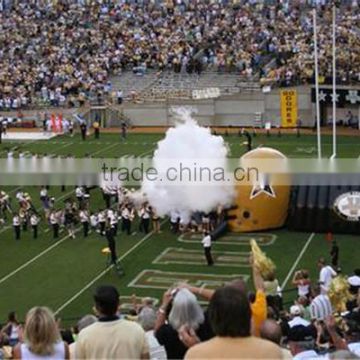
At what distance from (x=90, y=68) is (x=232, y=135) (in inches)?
390

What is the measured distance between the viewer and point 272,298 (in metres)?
11.3

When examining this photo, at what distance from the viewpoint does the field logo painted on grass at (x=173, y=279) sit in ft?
58.7

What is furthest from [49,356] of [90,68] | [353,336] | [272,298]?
[90,68]

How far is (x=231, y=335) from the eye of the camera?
4633 millimetres

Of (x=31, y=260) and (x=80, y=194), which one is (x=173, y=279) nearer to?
(x=31, y=260)

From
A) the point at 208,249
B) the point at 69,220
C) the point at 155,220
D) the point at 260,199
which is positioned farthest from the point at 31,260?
the point at 260,199

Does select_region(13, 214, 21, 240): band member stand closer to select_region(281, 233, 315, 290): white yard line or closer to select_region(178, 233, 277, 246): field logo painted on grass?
select_region(178, 233, 277, 246): field logo painted on grass

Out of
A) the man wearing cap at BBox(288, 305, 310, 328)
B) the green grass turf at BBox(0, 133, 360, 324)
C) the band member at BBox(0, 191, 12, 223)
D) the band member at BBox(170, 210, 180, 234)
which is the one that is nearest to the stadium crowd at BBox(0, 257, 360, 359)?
the man wearing cap at BBox(288, 305, 310, 328)

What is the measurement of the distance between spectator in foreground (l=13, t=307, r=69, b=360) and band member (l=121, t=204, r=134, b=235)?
16.1 m

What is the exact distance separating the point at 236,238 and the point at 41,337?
1601cm

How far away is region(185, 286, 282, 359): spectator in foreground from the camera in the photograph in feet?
15.2

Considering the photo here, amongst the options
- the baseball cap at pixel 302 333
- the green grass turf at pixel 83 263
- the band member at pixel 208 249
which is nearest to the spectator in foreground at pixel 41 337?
the baseball cap at pixel 302 333

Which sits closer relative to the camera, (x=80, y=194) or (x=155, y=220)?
(x=155, y=220)

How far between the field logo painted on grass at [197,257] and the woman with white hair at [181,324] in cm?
1309
